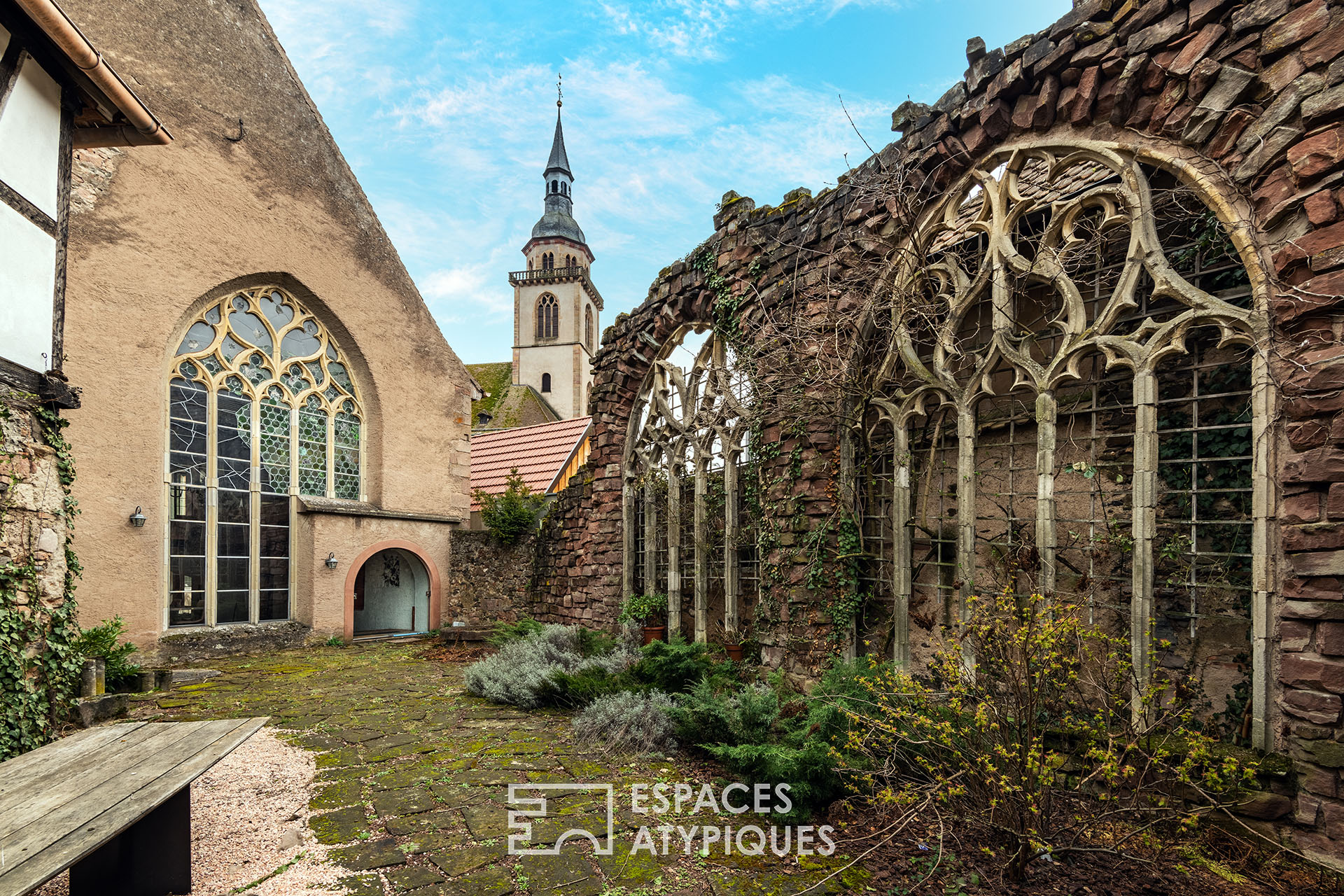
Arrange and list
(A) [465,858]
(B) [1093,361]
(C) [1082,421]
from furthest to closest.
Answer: (C) [1082,421], (B) [1093,361], (A) [465,858]

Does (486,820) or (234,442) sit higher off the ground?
(234,442)

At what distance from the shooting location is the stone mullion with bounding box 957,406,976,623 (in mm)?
4605

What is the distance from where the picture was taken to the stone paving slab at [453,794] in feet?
9.92

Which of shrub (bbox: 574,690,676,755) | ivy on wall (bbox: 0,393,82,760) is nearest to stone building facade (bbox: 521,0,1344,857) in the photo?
shrub (bbox: 574,690,676,755)

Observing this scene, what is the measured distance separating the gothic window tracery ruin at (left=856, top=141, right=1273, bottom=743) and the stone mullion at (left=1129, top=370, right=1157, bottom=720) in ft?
0.04

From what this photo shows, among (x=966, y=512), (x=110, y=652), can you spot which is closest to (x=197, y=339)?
(x=110, y=652)

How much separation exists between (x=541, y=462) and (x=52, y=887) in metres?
11.7

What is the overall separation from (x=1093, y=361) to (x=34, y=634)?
23.3ft

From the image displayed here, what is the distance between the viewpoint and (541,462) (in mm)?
14570

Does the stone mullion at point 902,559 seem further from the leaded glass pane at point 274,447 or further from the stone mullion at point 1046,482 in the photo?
the leaded glass pane at point 274,447

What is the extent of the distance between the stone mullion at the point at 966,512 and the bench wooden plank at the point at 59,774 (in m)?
4.69

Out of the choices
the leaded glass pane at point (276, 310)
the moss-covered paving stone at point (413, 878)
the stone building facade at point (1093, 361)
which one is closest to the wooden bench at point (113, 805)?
the moss-covered paving stone at point (413, 878)

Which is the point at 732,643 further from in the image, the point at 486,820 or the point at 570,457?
the point at 570,457

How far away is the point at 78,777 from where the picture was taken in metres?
2.72
